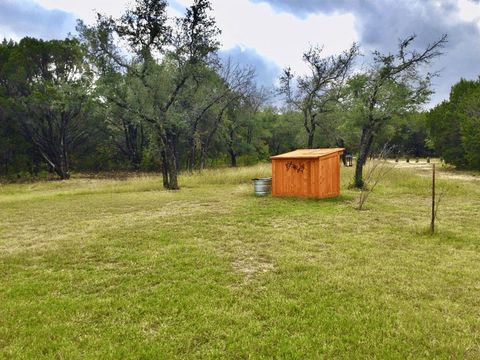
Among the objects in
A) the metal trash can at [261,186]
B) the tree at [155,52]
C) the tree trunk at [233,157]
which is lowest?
the metal trash can at [261,186]

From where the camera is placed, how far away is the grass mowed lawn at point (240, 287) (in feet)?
14.0

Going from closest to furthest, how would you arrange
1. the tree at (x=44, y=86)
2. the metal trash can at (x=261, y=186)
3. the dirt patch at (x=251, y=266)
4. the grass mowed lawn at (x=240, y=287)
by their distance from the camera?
the grass mowed lawn at (x=240, y=287)
the dirt patch at (x=251, y=266)
the metal trash can at (x=261, y=186)
the tree at (x=44, y=86)

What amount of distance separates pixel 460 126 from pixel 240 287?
41.0 meters

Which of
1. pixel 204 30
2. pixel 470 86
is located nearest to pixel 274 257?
pixel 204 30

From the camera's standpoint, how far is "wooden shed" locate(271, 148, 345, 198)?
15.9 m

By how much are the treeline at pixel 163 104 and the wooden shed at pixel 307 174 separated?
303cm

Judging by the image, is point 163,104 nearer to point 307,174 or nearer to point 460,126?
point 307,174

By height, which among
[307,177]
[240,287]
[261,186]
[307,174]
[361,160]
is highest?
[361,160]

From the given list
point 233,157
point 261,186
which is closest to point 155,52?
point 261,186

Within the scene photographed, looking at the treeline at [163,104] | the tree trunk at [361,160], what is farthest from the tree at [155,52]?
the tree trunk at [361,160]

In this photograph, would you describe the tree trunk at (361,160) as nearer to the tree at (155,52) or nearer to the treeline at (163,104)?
the treeline at (163,104)

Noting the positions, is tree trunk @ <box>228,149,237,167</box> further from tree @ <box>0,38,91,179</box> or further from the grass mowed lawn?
the grass mowed lawn

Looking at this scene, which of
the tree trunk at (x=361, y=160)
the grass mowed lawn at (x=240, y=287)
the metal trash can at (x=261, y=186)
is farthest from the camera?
the tree trunk at (x=361, y=160)

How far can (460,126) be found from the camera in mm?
39344
